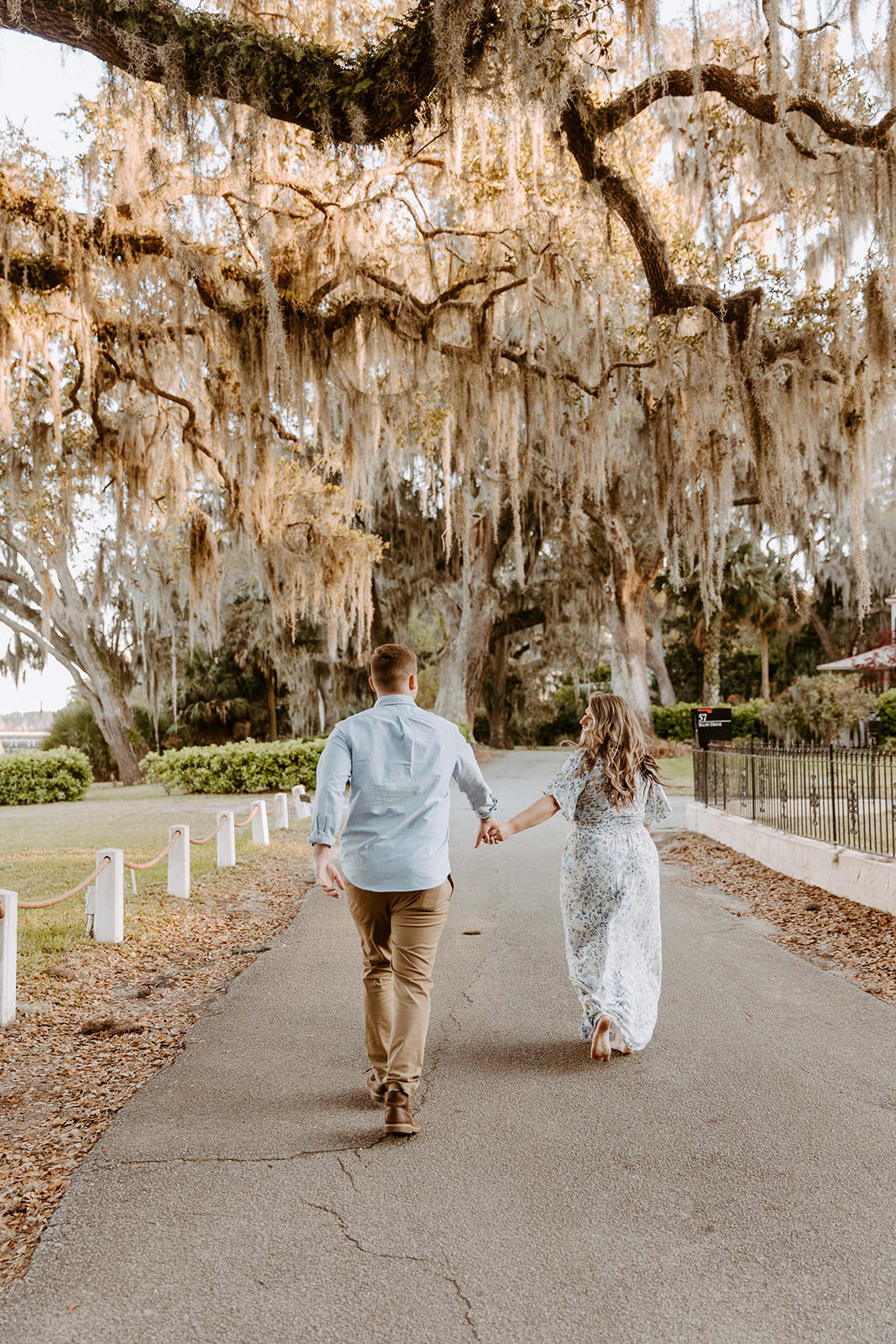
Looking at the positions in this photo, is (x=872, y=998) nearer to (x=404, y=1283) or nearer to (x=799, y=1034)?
(x=799, y=1034)

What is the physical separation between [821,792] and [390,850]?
19.8 feet

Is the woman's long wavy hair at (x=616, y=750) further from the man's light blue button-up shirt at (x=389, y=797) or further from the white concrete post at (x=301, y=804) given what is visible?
the white concrete post at (x=301, y=804)

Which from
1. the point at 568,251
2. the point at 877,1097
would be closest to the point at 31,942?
the point at 877,1097

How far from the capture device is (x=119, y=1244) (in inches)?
110

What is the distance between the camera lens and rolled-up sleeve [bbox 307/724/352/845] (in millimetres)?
3754

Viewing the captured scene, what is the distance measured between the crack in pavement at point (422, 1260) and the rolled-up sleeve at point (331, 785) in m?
1.23

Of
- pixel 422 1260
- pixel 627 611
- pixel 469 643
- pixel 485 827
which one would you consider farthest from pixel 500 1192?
pixel 469 643

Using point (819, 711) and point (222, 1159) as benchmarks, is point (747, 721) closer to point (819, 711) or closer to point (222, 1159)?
point (819, 711)

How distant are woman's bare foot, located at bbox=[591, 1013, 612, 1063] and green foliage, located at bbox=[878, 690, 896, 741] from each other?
73.1 feet

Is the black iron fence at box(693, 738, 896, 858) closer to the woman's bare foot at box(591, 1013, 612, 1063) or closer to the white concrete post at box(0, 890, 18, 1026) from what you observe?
the woman's bare foot at box(591, 1013, 612, 1063)

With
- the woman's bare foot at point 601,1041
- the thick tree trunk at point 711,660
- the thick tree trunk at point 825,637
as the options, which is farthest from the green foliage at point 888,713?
the woman's bare foot at point 601,1041

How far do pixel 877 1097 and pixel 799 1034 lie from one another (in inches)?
31.6

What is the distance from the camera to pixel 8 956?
4.98 m

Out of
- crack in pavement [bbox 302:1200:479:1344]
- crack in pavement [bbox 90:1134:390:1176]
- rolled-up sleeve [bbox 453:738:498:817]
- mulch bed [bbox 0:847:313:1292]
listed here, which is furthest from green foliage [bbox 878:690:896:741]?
crack in pavement [bbox 302:1200:479:1344]
